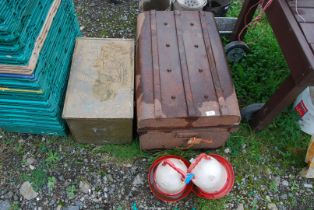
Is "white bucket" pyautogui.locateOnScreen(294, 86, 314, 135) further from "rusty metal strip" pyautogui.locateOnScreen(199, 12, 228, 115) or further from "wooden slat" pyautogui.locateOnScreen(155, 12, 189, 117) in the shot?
"wooden slat" pyautogui.locateOnScreen(155, 12, 189, 117)

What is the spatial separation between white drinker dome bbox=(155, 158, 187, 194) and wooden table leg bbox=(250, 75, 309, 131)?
2.88 ft

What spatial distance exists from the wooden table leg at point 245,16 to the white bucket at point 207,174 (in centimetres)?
156

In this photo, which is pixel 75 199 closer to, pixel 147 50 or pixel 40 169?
pixel 40 169

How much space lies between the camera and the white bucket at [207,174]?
2.30 meters

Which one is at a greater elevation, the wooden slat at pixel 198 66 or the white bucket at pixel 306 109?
the wooden slat at pixel 198 66

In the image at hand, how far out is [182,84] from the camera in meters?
2.42

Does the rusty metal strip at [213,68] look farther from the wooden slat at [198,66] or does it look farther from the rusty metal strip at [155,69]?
the rusty metal strip at [155,69]

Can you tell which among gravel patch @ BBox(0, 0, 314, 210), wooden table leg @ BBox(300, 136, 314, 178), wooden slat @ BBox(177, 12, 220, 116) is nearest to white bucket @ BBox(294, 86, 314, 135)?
wooden table leg @ BBox(300, 136, 314, 178)

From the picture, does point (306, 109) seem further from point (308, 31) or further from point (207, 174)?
point (207, 174)

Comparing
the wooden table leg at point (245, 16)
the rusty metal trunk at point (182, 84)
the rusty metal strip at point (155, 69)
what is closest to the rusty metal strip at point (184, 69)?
the rusty metal trunk at point (182, 84)

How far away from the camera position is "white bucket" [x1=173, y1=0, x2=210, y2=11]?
3307 millimetres

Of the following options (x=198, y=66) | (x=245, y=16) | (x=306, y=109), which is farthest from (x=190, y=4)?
(x=306, y=109)

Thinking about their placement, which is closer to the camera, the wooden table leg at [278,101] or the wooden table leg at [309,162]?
the wooden table leg at [278,101]

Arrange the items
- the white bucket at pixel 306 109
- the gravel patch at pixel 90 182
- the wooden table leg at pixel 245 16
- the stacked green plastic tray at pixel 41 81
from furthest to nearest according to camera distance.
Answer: the wooden table leg at pixel 245 16 < the white bucket at pixel 306 109 < the gravel patch at pixel 90 182 < the stacked green plastic tray at pixel 41 81
